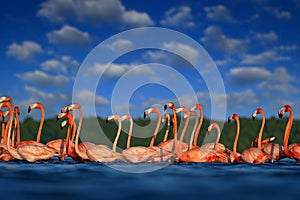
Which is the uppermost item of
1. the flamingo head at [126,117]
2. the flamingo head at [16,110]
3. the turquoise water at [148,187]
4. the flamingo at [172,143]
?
the flamingo head at [16,110]

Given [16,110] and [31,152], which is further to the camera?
[16,110]

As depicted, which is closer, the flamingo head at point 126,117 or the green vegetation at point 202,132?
the flamingo head at point 126,117

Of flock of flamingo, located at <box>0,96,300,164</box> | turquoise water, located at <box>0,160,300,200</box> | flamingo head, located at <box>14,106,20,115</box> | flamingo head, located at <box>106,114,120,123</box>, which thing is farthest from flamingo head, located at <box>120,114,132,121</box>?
turquoise water, located at <box>0,160,300,200</box>

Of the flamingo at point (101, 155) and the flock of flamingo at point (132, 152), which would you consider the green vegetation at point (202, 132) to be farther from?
the flamingo at point (101, 155)

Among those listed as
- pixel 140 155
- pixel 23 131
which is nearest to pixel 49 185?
pixel 140 155

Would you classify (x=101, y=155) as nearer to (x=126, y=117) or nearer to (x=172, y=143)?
(x=172, y=143)

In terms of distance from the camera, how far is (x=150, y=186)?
23.1 ft

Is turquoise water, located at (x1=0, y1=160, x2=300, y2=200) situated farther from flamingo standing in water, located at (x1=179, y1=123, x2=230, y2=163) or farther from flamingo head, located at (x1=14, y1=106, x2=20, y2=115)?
flamingo head, located at (x1=14, y1=106, x2=20, y2=115)

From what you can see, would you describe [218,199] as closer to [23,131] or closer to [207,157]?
[207,157]

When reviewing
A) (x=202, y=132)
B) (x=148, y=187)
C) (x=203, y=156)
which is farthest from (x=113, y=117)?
(x=202, y=132)

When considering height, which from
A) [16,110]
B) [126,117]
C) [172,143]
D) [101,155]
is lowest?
[101,155]

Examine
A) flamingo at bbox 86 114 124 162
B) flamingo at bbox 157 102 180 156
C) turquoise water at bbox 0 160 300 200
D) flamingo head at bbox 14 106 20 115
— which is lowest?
turquoise water at bbox 0 160 300 200

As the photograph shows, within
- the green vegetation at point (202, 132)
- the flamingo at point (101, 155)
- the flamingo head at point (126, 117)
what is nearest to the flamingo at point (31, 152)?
the flamingo at point (101, 155)

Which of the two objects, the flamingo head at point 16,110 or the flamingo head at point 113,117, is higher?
the flamingo head at point 16,110
